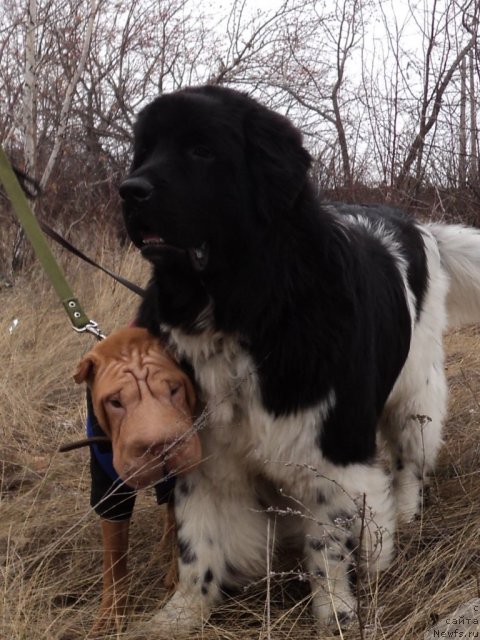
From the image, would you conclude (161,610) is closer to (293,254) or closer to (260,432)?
(260,432)

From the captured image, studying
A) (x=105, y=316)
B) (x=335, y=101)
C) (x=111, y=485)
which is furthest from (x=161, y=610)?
(x=335, y=101)

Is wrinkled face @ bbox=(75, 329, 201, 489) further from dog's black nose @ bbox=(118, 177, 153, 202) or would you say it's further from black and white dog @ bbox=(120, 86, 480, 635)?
dog's black nose @ bbox=(118, 177, 153, 202)

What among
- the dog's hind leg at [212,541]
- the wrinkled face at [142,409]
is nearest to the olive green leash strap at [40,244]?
the wrinkled face at [142,409]

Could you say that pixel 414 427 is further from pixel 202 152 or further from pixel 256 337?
pixel 202 152

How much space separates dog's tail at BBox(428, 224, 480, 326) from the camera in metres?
3.52

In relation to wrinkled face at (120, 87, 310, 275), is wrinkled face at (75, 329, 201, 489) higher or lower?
lower

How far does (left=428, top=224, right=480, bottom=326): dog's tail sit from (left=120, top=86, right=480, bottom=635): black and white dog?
1001 mm

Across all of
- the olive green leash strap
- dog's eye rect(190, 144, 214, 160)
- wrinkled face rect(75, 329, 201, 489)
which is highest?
dog's eye rect(190, 144, 214, 160)

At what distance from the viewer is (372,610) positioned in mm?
2303

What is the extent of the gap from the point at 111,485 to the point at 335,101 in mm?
7804

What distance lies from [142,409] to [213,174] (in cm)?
67

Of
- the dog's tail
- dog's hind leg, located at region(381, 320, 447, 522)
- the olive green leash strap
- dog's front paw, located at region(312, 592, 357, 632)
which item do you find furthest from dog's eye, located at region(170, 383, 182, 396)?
the dog's tail

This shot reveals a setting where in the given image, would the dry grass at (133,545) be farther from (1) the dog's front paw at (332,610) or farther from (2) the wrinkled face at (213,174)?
(2) the wrinkled face at (213,174)

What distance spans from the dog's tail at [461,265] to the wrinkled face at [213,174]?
1449 mm
